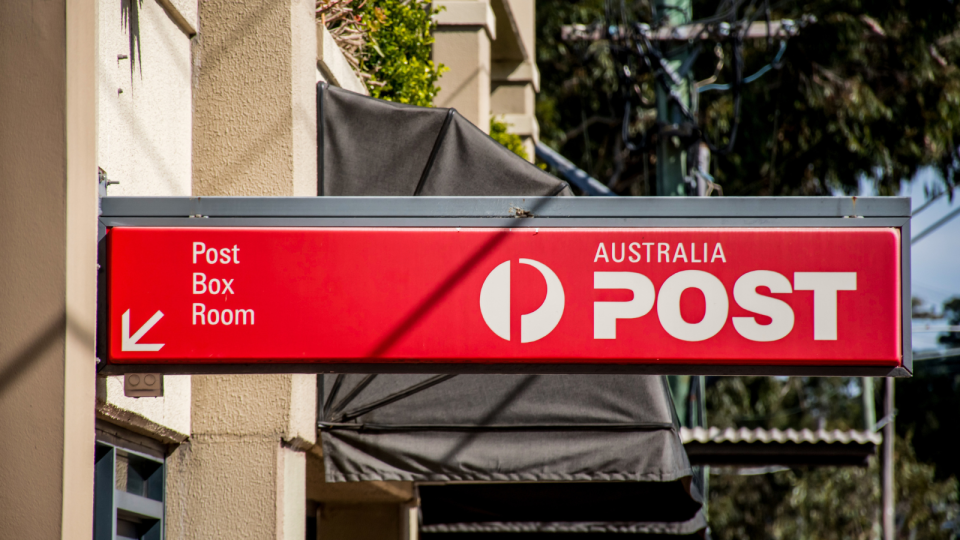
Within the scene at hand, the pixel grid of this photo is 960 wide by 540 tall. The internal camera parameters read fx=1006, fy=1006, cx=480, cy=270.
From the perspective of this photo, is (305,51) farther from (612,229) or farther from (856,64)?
(856,64)

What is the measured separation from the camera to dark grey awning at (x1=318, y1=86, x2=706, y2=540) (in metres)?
5.00

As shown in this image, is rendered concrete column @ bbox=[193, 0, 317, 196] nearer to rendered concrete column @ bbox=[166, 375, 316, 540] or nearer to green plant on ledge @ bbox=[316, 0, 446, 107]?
rendered concrete column @ bbox=[166, 375, 316, 540]

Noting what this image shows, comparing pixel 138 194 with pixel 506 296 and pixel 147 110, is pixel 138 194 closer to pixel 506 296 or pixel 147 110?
pixel 147 110

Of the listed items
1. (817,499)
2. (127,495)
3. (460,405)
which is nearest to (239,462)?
(127,495)

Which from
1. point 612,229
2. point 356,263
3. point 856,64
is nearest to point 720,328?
point 612,229

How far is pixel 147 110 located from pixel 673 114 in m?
8.29

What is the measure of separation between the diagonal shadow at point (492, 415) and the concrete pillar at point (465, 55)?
4131 millimetres

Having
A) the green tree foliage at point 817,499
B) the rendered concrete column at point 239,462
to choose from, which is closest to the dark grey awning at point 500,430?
the rendered concrete column at point 239,462

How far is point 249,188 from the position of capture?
4.88 metres

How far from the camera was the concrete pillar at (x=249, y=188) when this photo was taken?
456cm

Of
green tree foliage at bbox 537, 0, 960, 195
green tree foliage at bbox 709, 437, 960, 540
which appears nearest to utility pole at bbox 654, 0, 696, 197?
green tree foliage at bbox 537, 0, 960, 195

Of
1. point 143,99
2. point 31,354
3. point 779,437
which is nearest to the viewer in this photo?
point 31,354

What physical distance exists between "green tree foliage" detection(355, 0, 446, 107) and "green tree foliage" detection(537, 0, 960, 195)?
11.7 metres

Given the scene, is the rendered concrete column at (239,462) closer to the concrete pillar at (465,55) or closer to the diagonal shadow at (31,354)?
the diagonal shadow at (31,354)
